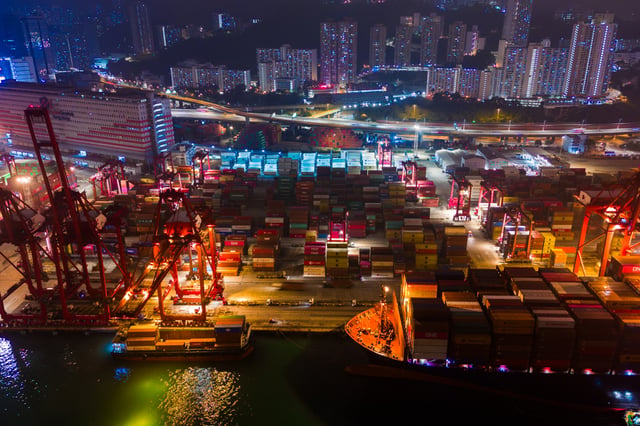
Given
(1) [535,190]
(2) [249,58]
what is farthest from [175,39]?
(1) [535,190]

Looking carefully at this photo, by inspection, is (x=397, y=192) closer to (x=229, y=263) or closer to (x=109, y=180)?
(x=229, y=263)

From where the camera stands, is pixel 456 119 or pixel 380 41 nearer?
pixel 456 119

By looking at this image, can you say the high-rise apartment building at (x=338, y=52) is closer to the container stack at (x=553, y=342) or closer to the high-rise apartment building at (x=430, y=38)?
the high-rise apartment building at (x=430, y=38)

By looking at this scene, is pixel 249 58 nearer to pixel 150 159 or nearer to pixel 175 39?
pixel 175 39

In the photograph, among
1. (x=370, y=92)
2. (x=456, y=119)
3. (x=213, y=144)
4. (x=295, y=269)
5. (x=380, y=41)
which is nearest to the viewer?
(x=295, y=269)

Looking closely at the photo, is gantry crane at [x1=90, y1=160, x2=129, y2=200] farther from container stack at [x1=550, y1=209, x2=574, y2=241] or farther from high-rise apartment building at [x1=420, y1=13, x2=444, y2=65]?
high-rise apartment building at [x1=420, y1=13, x2=444, y2=65]

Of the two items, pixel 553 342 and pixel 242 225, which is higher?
pixel 553 342

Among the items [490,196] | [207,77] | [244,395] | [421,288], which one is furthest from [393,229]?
[207,77]
